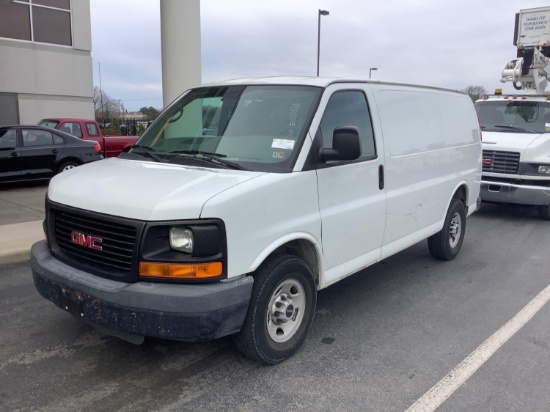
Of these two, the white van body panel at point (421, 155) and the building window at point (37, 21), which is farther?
the building window at point (37, 21)

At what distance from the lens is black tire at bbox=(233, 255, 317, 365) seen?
3471 millimetres

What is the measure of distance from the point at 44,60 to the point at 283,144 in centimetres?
1925

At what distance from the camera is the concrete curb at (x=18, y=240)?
616 cm

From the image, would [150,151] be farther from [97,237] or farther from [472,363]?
[472,363]

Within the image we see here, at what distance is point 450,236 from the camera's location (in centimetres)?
650

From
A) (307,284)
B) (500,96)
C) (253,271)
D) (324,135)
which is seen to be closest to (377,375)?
(307,284)

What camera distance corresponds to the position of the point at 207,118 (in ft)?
14.3

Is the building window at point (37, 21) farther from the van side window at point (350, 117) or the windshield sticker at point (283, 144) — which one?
the windshield sticker at point (283, 144)

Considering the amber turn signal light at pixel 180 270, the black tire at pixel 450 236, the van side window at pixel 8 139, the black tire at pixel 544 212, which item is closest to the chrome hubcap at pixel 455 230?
the black tire at pixel 450 236

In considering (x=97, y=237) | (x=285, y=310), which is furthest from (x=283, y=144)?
(x=97, y=237)

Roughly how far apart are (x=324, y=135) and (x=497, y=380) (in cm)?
213

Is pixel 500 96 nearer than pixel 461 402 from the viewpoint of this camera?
No

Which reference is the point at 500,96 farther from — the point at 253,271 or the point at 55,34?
the point at 55,34

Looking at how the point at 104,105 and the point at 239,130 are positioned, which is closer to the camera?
the point at 239,130
